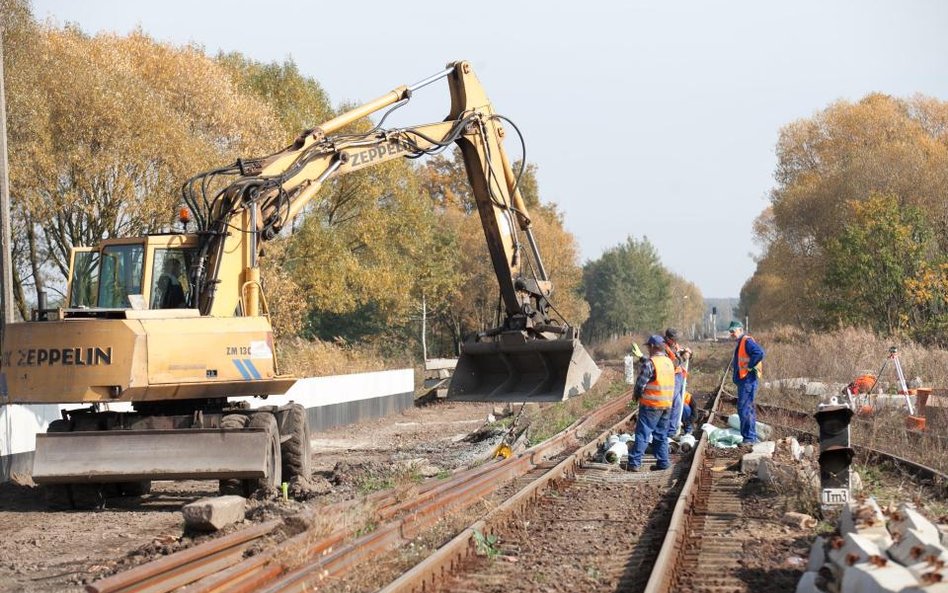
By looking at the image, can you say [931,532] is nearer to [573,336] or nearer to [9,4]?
[573,336]

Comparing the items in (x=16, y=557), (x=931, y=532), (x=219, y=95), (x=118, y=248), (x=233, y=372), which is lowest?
(x=16, y=557)

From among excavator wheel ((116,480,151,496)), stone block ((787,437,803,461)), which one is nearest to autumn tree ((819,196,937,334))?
stone block ((787,437,803,461))

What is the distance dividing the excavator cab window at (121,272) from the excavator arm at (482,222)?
650mm

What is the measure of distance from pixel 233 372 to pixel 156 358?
84 centimetres

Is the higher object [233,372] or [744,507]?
[233,372]

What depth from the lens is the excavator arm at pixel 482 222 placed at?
41.1 ft

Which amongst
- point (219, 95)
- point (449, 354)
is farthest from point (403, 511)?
point (449, 354)

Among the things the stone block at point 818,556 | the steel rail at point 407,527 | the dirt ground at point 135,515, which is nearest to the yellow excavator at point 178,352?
the dirt ground at point 135,515

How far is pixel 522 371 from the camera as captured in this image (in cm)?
1655

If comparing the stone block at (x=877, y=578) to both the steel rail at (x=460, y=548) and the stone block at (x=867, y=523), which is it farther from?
the steel rail at (x=460, y=548)

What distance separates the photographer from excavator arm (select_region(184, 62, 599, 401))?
12.5m

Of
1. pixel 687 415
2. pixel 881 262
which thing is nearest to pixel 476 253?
pixel 881 262

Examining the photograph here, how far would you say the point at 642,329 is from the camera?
324 ft

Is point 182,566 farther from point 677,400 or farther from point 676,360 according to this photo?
point 677,400
